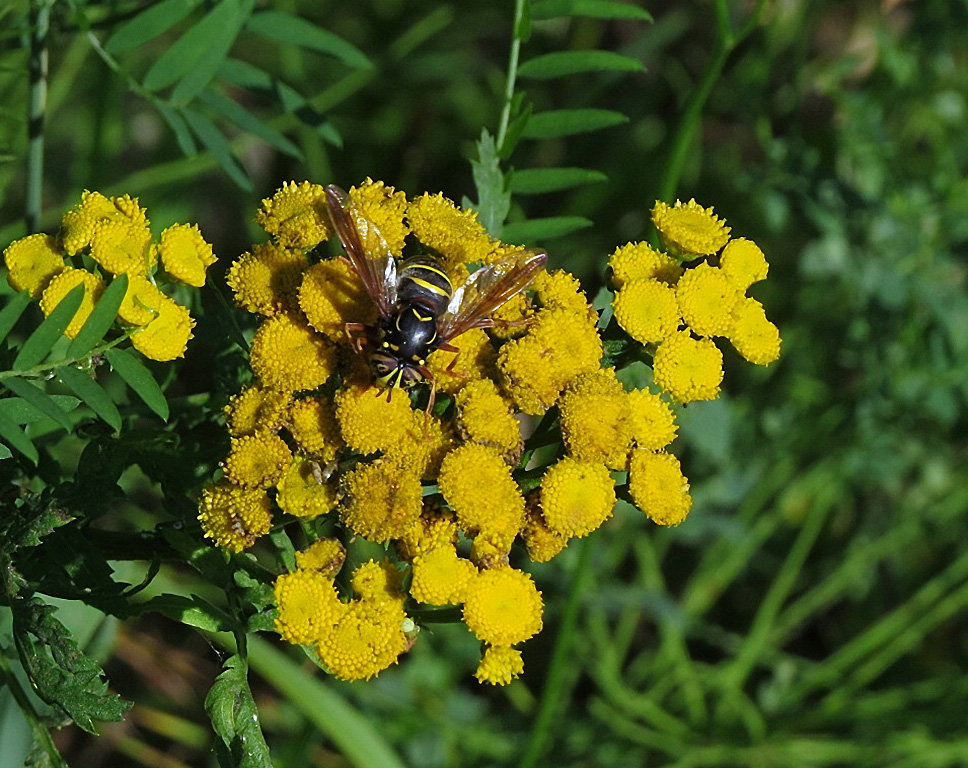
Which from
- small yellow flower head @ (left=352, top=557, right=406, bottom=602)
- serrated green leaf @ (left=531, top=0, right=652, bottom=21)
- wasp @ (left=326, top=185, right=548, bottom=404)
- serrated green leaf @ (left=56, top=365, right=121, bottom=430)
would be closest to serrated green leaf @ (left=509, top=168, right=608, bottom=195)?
serrated green leaf @ (left=531, top=0, right=652, bottom=21)

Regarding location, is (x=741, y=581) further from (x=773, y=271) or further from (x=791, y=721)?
(x=773, y=271)

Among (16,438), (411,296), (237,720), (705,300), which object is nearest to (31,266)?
(16,438)

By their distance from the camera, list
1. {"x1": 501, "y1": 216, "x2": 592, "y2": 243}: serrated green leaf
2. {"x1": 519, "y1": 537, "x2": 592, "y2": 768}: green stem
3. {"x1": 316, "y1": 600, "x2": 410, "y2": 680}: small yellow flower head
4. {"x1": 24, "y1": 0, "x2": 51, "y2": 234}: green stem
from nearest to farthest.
Result: {"x1": 316, "y1": 600, "x2": 410, "y2": 680}: small yellow flower head < {"x1": 501, "y1": 216, "x2": 592, "y2": 243}: serrated green leaf < {"x1": 24, "y1": 0, "x2": 51, "y2": 234}: green stem < {"x1": 519, "y1": 537, "x2": 592, "y2": 768}: green stem

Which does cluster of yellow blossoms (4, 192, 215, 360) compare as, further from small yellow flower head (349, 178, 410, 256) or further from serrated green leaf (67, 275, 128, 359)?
small yellow flower head (349, 178, 410, 256)

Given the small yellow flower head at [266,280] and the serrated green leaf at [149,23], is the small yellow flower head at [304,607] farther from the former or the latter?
the serrated green leaf at [149,23]

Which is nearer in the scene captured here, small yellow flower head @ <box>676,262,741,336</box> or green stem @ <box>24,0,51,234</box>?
small yellow flower head @ <box>676,262,741,336</box>

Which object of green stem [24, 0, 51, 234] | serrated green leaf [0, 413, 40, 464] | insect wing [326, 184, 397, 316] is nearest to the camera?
serrated green leaf [0, 413, 40, 464]
